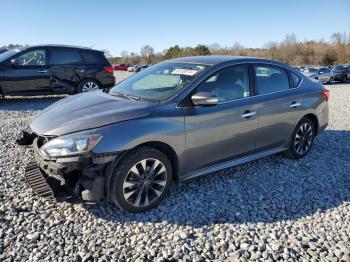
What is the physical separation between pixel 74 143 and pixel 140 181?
2.66 feet

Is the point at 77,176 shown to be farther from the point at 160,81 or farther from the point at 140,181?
the point at 160,81

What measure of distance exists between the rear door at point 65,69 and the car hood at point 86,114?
610cm

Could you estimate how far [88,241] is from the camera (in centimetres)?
303

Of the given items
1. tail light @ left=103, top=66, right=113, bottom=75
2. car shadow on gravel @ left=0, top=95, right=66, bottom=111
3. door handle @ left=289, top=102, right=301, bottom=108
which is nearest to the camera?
door handle @ left=289, top=102, right=301, bottom=108

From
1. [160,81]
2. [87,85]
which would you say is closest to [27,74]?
[87,85]

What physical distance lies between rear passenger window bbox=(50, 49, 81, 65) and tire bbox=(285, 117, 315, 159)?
7324 millimetres

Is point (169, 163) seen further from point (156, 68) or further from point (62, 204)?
point (156, 68)

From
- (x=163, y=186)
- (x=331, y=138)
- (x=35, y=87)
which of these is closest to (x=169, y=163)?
(x=163, y=186)

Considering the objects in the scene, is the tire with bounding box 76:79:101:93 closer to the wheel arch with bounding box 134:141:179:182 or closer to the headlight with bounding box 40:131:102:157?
the wheel arch with bounding box 134:141:179:182

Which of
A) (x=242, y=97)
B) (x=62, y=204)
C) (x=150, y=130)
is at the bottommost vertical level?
(x=62, y=204)

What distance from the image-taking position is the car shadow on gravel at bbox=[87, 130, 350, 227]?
352 centimetres

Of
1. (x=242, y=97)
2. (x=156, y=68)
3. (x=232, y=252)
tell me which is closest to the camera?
(x=232, y=252)

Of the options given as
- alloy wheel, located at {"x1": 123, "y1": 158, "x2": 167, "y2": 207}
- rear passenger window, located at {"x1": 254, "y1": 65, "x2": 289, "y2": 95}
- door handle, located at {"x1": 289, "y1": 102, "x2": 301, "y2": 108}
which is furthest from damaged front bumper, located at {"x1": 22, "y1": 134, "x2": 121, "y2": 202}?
door handle, located at {"x1": 289, "y1": 102, "x2": 301, "y2": 108}

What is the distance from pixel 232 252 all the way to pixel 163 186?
1.08m
